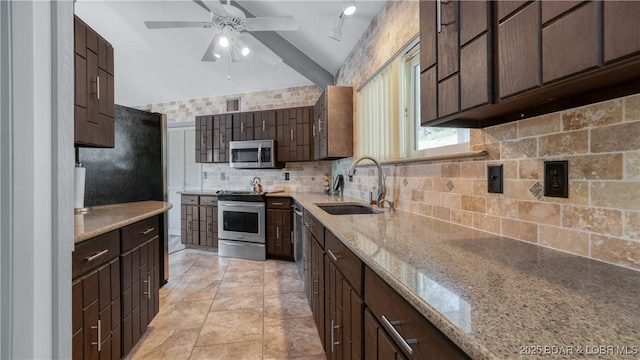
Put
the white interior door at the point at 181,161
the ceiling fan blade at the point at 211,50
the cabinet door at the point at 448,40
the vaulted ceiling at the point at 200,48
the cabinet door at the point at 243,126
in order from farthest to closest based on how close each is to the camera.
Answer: the white interior door at the point at 181,161
the cabinet door at the point at 243,126
the vaulted ceiling at the point at 200,48
the ceiling fan blade at the point at 211,50
the cabinet door at the point at 448,40

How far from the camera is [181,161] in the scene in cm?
544

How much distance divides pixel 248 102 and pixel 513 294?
486 centimetres

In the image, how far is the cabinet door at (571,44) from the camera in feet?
1.86

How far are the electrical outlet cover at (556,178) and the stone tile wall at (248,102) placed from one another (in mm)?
3919

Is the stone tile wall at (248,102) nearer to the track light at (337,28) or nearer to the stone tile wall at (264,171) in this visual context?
the stone tile wall at (264,171)

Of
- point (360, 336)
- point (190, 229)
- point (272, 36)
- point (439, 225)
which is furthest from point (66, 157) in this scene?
point (190, 229)

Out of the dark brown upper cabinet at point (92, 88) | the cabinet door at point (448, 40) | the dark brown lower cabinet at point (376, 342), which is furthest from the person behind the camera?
the dark brown upper cabinet at point (92, 88)

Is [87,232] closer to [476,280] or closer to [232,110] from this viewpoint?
[476,280]

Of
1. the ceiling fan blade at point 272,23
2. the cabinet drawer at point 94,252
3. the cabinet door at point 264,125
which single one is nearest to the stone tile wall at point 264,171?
the cabinet door at point 264,125

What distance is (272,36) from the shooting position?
11.8 ft

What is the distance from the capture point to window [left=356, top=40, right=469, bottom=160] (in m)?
1.65

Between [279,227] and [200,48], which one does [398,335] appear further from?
[200,48]

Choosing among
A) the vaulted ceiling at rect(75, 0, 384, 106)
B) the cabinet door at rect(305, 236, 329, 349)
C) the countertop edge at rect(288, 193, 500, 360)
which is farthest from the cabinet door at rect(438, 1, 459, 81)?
the vaulted ceiling at rect(75, 0, 384, 106)

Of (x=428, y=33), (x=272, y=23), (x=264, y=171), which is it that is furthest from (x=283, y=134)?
(x=428, y=33)
